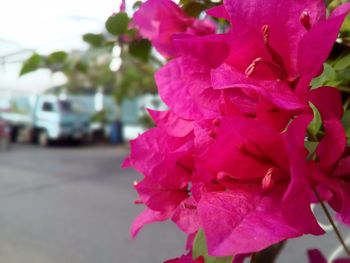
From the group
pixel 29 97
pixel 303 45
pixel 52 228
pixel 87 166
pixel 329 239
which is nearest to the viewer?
pixel 303 45

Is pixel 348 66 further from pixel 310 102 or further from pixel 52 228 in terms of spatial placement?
pixel 52 228

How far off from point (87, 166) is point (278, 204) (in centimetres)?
338

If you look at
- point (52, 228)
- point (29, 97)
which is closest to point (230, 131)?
point (52, 228)

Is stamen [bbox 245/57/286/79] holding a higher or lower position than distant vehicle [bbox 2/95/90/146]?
higher

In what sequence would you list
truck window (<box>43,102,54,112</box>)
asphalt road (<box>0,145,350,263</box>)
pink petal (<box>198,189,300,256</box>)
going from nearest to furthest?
pink petal (<box>198,189,300,256</box>) → asphalt road (<box>0,145,350,263</box>) → truck window (<box>43,102,54,112</box>)

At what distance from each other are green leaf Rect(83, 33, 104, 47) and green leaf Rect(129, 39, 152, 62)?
0.05m

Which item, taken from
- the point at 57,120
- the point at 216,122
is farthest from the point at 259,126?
the point at 57,120

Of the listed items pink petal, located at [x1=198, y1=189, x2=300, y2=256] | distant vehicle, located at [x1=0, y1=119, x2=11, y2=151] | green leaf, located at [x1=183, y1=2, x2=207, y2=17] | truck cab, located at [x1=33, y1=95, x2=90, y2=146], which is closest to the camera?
pink petal, located at [x1=198, y1=189, x2=300, y2=256]

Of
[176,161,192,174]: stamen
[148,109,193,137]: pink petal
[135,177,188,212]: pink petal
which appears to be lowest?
[135,177,188,212]: pink petal

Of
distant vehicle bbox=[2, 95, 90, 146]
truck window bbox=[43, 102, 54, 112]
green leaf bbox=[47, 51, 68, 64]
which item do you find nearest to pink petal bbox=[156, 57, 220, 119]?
green leaf bbox=[47, 51, 68, 64]

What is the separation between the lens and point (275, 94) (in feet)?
0.34

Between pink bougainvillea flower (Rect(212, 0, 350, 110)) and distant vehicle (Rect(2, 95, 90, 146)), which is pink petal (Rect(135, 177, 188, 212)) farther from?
distant vehicle (Rect(2, 95, 90, 146))

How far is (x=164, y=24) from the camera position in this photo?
0.60 ft

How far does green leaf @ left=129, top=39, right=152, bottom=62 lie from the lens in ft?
0.84
